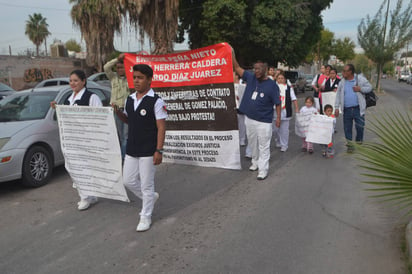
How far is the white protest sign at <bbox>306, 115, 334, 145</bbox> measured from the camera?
726 centimetres

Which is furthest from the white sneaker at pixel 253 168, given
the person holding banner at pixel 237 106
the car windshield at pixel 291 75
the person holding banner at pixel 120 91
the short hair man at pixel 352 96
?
the car windshield at pixel 291 75

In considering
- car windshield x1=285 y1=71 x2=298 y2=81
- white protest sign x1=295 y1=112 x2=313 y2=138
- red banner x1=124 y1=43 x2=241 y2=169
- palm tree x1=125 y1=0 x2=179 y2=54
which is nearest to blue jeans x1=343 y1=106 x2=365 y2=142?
white protest sign x1=295 y1=112 x2=313 y2=138

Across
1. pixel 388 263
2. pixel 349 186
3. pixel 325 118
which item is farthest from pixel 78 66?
pixel 388 263

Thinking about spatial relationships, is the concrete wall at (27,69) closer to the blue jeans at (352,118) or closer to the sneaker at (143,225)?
the blue jeans at (352,118)

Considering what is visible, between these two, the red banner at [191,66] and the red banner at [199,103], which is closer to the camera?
the red banner at [191,66]

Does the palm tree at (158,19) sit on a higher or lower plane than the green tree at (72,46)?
lower

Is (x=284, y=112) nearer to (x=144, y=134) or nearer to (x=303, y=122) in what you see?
(x=303, y=122)

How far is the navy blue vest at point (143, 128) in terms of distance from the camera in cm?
392

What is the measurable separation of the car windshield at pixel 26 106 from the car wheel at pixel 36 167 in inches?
26.7

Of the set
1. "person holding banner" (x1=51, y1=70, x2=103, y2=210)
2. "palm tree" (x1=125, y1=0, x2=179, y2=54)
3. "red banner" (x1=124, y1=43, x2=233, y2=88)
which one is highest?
"palm tree" (x1=125, y1=0, x2=179, y2=54)

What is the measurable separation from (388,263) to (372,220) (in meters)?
1.05

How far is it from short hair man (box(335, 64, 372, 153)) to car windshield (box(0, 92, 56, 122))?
5.58 meters

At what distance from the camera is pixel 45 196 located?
17.8ft

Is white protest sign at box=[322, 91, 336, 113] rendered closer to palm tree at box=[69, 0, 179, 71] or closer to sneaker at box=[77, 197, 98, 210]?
sneaker at box=[77, 197, 98, 210]
